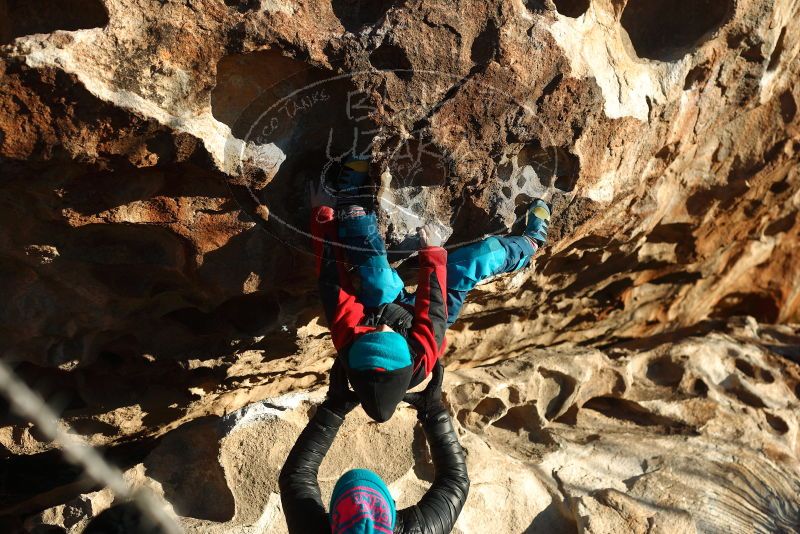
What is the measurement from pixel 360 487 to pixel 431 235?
0.82m

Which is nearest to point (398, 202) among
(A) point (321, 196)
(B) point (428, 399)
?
(A) point (321, 196)

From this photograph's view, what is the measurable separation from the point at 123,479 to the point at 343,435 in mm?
725

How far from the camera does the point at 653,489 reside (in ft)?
8.36

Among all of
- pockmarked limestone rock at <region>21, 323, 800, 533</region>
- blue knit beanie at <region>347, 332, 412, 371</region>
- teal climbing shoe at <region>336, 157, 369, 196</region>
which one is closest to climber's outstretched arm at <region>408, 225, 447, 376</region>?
blue knit beanie at <region>347, 332, 412, 371</region>

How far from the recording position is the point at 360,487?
1.83 meters

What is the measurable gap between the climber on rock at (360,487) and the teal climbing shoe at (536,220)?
0.54 metres

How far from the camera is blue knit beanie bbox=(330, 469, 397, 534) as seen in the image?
1.76 metres

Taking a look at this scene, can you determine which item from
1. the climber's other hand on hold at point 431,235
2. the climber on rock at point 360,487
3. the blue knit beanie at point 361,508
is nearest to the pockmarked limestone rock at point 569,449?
the climber on rock at point 360,487

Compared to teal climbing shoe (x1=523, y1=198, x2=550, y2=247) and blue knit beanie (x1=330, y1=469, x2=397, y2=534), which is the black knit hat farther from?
teal climbing shoe (x1=523, y1=198, x2=550, y2=247)

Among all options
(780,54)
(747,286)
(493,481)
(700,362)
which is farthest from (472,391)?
(747,286)

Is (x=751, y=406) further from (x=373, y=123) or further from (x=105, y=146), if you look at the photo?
(x=105, y=146)

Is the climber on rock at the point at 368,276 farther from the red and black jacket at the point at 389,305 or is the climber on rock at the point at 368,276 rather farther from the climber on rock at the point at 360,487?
the climber on rock at the point at 360,487

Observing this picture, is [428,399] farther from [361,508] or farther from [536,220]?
[536,220]

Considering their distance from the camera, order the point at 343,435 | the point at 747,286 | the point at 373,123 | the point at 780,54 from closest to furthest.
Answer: the point at 373,123 < the point at 343,435 < the point at 780,54 < the point at 747,286
